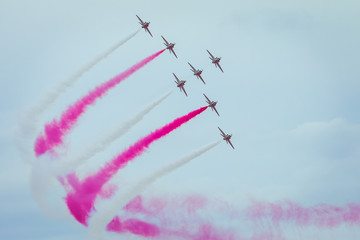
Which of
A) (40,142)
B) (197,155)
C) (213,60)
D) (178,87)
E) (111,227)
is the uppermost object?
(213,60)

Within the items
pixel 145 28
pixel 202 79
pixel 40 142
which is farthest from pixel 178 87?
pixel 40 142

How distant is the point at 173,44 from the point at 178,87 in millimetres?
5835

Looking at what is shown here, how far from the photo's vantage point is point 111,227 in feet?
216

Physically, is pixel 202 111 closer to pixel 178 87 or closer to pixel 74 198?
pixel 178 87

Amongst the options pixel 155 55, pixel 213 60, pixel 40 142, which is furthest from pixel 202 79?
pixel 40 142

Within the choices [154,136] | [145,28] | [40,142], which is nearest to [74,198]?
[40,142]

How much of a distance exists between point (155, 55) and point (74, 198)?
19.3m

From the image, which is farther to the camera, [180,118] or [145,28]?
[145,28]

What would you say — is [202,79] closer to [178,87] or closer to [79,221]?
[178,87]

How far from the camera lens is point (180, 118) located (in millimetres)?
65625

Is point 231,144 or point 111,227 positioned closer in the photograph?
point 111,227

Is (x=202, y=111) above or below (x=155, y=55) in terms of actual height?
below

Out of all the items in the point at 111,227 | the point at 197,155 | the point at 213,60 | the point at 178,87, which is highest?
the point at 213,60

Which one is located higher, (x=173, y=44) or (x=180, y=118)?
(x=173, y=44)
